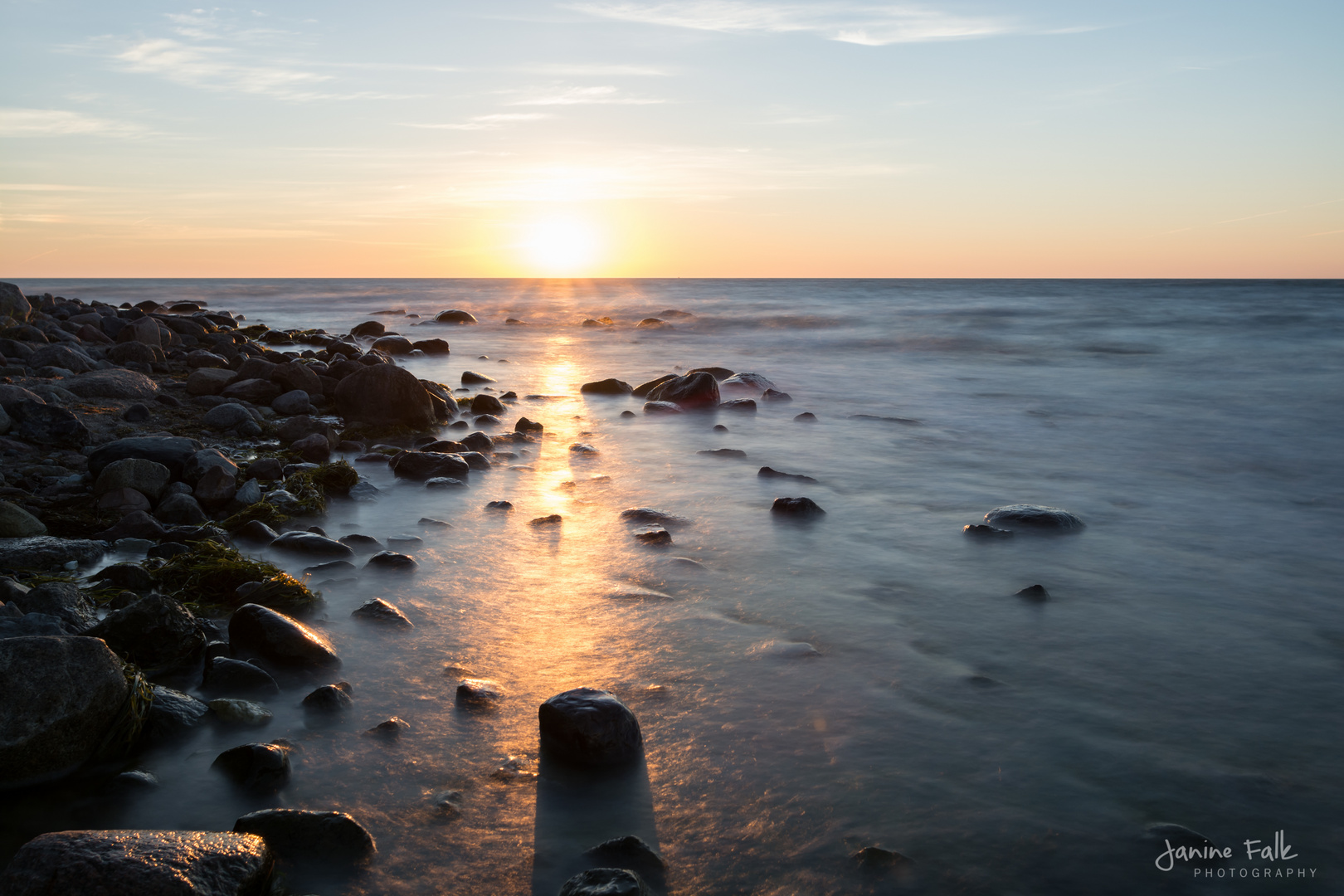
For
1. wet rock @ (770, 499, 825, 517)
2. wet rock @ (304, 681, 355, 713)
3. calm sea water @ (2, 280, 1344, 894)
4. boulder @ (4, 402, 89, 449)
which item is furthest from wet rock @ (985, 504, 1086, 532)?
boulder @ (4, 402, 89, 449)

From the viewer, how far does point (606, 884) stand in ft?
7.42

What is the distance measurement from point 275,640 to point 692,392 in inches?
319

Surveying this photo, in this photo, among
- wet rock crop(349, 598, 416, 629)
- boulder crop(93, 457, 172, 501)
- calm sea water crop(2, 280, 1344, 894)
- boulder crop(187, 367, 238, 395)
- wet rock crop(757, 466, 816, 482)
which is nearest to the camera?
calm sea water crop(2, 280, 1344, 894)

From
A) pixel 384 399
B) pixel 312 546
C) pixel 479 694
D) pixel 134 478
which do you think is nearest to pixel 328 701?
pixel 479 694

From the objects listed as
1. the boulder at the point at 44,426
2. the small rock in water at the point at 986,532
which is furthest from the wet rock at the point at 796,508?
the boulder at the point at 44,426

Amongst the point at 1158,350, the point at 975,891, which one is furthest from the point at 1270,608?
the point at 1158,350

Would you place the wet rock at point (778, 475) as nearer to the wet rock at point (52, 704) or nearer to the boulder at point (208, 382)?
the wet rock at point (52, 704)

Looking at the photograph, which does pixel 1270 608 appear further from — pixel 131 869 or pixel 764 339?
pixel 764 339

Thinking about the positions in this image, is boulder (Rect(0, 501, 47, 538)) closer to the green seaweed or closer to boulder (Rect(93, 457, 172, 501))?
boulder (Rect(93, 457, 172, 501))

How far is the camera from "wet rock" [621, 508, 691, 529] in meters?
5.77

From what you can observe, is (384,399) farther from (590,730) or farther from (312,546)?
(590,730)

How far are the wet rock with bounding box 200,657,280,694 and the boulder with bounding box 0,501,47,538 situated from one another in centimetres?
220

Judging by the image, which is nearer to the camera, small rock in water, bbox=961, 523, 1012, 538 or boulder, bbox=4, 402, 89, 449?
small rock in water, bbox=961, 523, 1012, 538

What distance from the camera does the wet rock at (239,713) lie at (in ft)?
10.1
